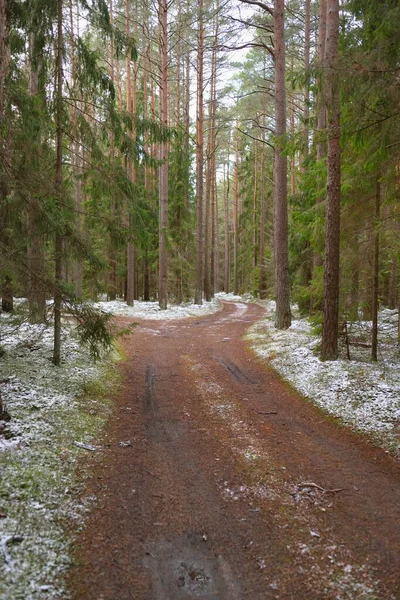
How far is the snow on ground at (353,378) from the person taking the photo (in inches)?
255

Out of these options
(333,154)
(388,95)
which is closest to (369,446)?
(388,95)

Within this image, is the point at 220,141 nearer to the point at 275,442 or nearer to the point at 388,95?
the point at 388,95

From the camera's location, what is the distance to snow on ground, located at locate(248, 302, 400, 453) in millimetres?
6469

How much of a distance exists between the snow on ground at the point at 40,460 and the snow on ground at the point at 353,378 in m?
4.49

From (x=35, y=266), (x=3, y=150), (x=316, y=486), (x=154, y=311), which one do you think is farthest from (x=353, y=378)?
(x=154, y=311)

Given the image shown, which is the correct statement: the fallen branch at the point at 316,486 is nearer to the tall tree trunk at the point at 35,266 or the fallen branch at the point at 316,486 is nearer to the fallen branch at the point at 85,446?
the fallen branch at the point at 85,446

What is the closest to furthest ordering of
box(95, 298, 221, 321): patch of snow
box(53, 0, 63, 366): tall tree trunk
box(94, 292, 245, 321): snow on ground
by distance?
box(53, 0, 63, 366): tall tree trunk, box(95, 298, 221, 321): patch of snow, box(94, 292, 245, 321): snow on ground

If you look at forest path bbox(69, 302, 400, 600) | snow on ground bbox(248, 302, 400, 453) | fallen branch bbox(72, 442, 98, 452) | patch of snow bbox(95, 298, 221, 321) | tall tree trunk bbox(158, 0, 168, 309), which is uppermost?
tall tree trunk bbox(158, 0, 168, 309)

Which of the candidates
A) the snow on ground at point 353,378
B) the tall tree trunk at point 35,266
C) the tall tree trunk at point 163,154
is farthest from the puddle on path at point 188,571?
the tall tree trunk at point 163,154

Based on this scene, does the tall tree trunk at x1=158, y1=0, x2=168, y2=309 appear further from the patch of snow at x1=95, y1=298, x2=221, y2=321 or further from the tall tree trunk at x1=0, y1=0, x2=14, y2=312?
the tall tree trunk at x1=0, y1=0, x2=14, y2=312

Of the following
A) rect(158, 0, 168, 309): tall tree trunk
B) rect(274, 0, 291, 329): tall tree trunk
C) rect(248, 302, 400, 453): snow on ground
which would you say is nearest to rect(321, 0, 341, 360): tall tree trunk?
rect(248, 302, 400, 453): snow on ground

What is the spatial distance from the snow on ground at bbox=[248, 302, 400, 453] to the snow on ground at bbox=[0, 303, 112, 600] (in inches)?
177

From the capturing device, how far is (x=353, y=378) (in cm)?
805

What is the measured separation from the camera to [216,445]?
228 inches
